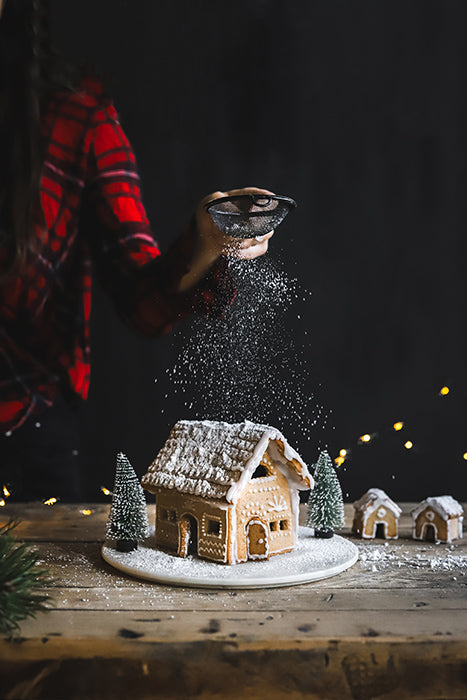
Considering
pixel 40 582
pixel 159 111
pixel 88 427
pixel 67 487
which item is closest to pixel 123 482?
pixel 40 582

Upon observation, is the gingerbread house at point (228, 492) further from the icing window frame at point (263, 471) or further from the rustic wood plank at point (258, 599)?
the rustic wood plank at point (258, 599)

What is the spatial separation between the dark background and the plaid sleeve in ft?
0.61

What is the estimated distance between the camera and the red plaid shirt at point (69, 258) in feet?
5.28

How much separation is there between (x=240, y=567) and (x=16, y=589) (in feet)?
1.18

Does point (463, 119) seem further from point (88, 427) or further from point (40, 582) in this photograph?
point (40, 582)

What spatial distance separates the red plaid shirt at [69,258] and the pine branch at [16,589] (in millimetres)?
676

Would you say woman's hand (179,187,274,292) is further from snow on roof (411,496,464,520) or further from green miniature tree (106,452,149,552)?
snow on roof (411,496,464,520)

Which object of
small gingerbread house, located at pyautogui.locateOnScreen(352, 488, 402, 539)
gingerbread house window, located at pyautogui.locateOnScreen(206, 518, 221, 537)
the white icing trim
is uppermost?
the white icing trim

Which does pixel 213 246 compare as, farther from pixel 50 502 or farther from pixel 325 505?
pixel 50 502

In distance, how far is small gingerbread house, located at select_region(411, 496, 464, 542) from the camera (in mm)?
1343

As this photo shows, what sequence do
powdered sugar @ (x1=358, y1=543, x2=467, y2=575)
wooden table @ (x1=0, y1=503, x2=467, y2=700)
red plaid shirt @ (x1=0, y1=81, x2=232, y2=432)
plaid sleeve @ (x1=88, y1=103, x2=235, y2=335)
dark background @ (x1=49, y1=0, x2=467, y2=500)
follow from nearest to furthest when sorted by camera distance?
wooden table @ (x1=0, y1=503, x2=467, y2=700), powdered sugar @ (x1=358, y1=543, x2=467, y2=575), plaid sleeve @ (x1=88, y1=103, x2=235, y2=335), red plaid shirt @ (x1=0, y1=81, x2=232, y2=432), dark background @ (x1=49, y1=0, x2=467, y2=500)

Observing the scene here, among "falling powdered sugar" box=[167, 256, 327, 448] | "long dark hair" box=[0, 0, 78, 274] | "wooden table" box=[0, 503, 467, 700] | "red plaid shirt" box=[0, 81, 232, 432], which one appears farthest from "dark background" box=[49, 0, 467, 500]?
"wooden table" box=[0, 503, 467, 700]

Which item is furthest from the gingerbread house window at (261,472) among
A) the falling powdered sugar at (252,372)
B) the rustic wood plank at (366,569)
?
the falling powdered sugar at (252,372)

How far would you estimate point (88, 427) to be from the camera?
6.15 ft
